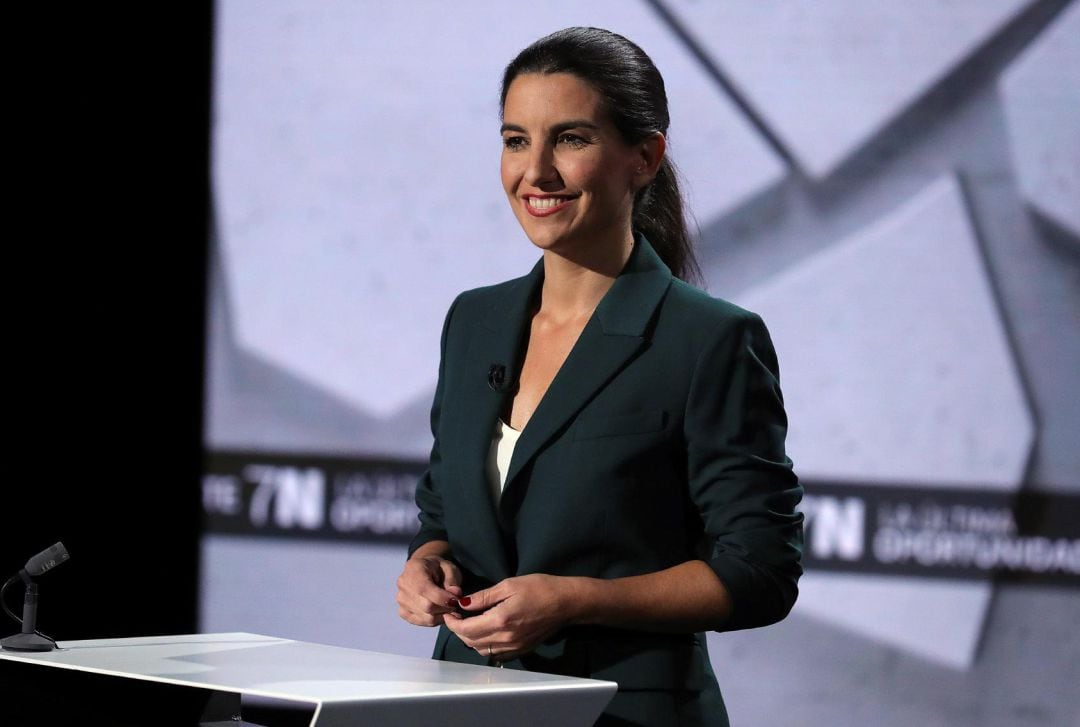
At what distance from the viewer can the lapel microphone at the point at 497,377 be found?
1435mm

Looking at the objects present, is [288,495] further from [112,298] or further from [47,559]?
[47,559]

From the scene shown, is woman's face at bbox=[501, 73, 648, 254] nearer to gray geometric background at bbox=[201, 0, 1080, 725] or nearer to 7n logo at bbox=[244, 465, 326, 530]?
gray geometric background at bbox=[201, 0, 1080, 725]

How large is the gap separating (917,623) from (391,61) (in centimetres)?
198

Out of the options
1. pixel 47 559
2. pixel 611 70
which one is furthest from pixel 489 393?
pixel 47 559

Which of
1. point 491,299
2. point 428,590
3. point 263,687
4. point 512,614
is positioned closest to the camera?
point 263,687

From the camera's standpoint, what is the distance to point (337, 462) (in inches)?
136

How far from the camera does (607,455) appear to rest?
4.28 feet

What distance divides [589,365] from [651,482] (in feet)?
0.46

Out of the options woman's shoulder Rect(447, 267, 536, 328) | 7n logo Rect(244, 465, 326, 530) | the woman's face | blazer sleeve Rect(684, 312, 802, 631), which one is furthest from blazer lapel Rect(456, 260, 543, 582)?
7n logo Rect(244, 465, 326, 530)

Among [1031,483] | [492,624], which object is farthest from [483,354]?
[1031,483]

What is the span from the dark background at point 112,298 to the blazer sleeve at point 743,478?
2440 millimetres

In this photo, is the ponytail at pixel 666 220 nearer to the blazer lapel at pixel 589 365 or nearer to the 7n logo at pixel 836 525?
the blazer lapel at pixel 589 365

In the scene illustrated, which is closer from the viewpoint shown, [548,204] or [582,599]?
[582,599]

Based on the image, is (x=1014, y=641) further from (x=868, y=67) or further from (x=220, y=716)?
(x=220, y=716)
